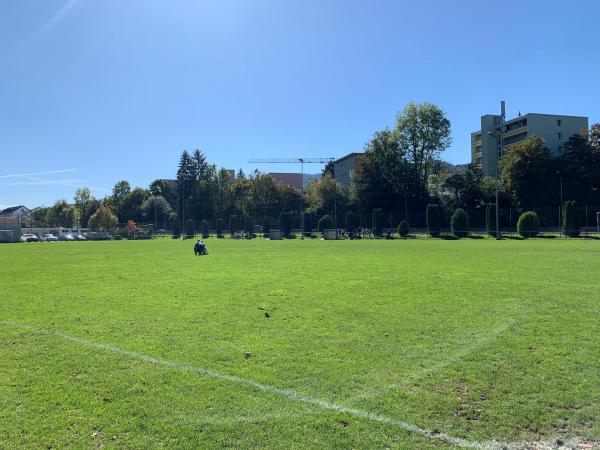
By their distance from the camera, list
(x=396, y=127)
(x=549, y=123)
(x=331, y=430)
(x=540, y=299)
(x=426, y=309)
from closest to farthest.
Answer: (x=331, y=430)
(x=426, y=309)
(x=540, y=299)
(x=396, y=127)
(x=549, y=123)

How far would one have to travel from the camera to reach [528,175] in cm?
6838

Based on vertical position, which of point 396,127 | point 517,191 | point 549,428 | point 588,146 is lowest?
point 549,428

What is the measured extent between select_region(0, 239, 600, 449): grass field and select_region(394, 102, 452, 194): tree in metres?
71.2

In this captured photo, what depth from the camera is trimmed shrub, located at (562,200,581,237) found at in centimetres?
4591

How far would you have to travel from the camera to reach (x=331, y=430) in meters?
4.08

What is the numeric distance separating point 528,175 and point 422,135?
18.5 meters

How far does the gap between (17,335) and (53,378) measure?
2.66m

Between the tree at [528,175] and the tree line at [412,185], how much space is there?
0.13 metres

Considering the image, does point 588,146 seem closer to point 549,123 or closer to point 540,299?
point 549,123

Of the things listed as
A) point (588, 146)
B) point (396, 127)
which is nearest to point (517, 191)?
point (588, 146)

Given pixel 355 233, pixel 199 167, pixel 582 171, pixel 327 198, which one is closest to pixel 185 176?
pixel 199 167

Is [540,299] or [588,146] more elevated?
[588,146]

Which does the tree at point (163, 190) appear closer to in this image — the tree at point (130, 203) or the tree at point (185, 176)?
the tree at point (130, 203)

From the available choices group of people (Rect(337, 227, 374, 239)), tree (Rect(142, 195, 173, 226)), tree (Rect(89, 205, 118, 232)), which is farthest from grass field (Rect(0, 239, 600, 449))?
tree (Rect(142, 195, 173, 226))
